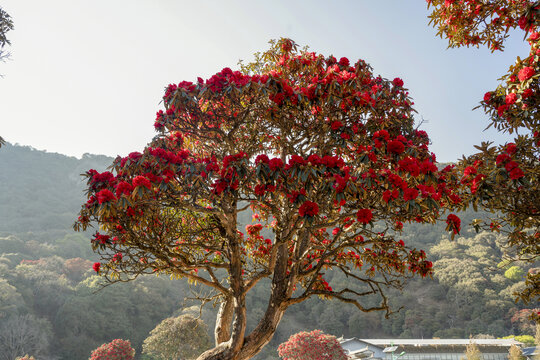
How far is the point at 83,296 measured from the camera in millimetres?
19031

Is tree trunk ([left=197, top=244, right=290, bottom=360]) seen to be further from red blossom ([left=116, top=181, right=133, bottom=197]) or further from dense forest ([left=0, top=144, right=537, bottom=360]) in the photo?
dense forest ([left=0, top=144, right=537, bottom=360])

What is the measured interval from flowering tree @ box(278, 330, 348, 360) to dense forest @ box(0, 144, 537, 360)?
20.7ft

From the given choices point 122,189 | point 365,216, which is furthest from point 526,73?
point 122,189

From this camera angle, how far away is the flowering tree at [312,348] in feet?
33.9

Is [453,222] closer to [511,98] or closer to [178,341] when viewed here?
[511,98]

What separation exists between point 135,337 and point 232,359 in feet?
58.8

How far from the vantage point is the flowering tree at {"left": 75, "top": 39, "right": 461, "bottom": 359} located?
248 centimetres

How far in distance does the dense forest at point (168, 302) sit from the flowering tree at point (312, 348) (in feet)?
20.7

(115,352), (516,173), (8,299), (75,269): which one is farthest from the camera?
(75,269)

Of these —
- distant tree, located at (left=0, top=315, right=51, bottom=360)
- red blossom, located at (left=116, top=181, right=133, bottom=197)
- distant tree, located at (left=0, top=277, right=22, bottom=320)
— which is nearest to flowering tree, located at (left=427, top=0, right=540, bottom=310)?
red blossom, located at (left=116, top=181, right=133, bottom=197)

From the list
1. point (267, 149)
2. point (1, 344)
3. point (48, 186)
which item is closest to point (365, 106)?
point (267, 149)

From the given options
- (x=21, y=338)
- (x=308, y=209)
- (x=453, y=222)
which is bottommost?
(x=21, y=338)

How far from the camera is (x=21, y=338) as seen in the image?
15227 mm

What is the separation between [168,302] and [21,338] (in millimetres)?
7745
